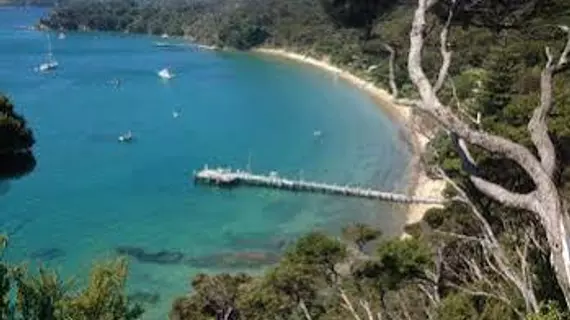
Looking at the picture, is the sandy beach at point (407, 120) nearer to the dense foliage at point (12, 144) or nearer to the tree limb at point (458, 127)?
the tree limb at point (458, 127)

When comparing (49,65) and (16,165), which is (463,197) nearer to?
(16,165)

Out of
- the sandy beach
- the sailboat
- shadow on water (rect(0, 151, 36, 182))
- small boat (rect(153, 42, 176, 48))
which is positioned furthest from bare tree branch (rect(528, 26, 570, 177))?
small boat (rect(153, 42, 176, 48))

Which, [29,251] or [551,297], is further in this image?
[29,251]

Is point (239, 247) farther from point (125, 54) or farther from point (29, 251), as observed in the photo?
point (125, 54)

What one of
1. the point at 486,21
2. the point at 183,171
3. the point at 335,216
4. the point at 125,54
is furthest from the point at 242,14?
the point at 486,21

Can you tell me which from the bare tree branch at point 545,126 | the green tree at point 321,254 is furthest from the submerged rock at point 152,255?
the bare tree branch at point 545,126

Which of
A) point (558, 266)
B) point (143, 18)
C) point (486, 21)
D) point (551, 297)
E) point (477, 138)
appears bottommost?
point (143, 18)

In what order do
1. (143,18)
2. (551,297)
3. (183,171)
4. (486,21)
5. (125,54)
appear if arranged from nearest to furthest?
(551,297) < (486,21) < (183,171) < (125,54) < (143,18)
